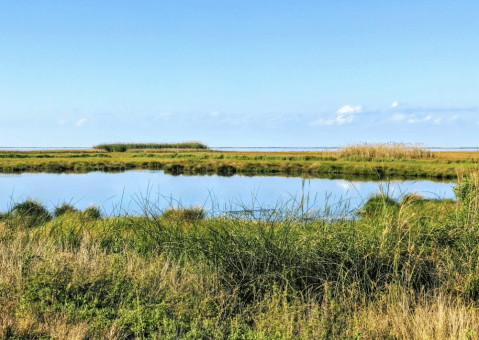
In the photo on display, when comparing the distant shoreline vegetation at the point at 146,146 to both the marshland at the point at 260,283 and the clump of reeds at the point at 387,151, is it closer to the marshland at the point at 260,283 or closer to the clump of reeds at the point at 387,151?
the clump of reeds at the point at 387,151

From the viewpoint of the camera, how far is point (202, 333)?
3.60 meters

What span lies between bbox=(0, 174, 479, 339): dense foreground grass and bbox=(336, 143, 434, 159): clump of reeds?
34821mm

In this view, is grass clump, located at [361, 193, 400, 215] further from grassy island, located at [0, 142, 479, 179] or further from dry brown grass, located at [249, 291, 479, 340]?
grassy island, located at [0, 142, 479, 179]

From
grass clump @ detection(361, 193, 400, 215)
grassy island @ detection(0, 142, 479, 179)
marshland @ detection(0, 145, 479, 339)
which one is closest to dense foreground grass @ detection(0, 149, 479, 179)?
grassy island @ detection(0, 142, 479, 179)

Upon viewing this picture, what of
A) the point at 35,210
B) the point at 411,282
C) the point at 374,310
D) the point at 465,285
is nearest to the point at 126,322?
the point at 374,310

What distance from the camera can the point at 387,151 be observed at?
130 ft

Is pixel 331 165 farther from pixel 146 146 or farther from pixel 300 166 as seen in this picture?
pixel 146 146

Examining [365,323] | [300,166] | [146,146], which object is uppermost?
[146,146]

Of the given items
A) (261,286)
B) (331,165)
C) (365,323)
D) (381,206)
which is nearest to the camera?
(365,323)

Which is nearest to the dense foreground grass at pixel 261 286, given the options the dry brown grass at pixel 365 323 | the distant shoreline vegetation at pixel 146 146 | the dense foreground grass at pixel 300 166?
the dry brown grass at pixel 365 323

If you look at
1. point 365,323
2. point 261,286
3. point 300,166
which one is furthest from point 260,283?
point 300,166

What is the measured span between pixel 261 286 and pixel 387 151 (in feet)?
123

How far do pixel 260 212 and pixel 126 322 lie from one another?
8.11 ft

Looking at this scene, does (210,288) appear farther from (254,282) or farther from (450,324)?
(450,324)
